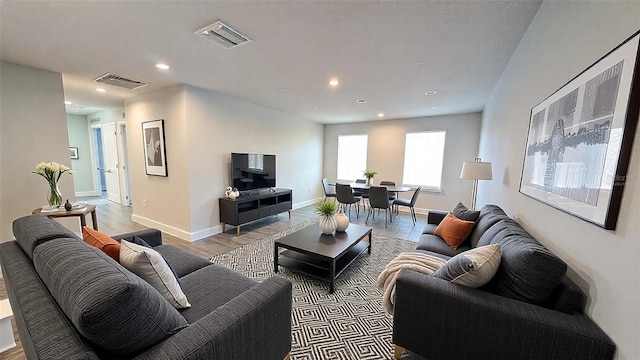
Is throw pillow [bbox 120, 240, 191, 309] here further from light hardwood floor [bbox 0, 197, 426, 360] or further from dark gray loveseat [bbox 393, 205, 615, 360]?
light hardwood floor [bbox 0, 197, 426, 360]

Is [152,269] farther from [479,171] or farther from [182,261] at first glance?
[479,171]

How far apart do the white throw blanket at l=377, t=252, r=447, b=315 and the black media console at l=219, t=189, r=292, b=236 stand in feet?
9.11

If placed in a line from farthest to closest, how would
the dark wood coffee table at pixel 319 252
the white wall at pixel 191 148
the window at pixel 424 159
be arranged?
the window at pixel 424 159 → the white wall at pixel 191 148 → the dark wood coffee table at pixel 319 252

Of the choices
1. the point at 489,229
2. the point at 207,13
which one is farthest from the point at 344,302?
the point at 207,13

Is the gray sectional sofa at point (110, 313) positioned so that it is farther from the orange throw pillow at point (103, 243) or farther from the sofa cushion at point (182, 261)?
the sofa cushion at point (182, 261)

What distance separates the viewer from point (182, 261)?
1.88m

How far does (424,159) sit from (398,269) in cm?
463

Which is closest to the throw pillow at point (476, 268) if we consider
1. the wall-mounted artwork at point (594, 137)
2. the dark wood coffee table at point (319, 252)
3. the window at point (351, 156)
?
the wall-mounted artwork at point (594, 137)

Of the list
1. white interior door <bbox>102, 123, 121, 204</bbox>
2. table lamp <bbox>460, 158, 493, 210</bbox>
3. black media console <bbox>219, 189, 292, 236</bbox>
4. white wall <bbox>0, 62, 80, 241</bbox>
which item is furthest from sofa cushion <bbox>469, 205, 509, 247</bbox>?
white interior door <bbox>102, 123, 121, 204</bbox>

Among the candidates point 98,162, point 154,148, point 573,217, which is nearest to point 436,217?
point 573,217

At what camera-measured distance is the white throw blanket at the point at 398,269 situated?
163 cm

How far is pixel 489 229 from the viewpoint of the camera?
195 centimetres

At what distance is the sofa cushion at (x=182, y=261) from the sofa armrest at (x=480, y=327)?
1.52 metres

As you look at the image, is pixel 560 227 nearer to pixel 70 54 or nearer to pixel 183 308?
pixel 183 308
